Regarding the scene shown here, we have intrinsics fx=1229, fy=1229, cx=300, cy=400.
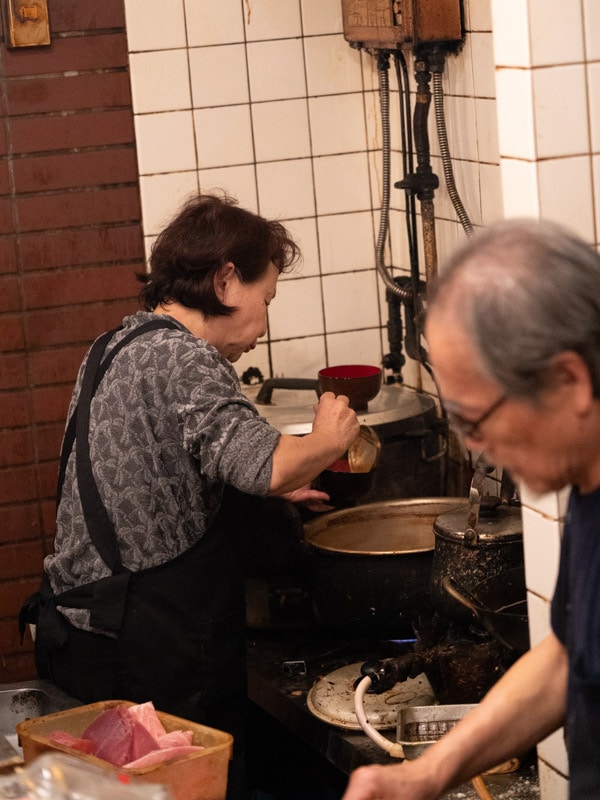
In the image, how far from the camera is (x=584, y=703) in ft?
5.15

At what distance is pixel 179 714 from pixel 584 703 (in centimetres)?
138

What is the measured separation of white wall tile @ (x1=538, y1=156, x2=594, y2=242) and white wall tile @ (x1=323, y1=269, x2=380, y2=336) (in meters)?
1.92

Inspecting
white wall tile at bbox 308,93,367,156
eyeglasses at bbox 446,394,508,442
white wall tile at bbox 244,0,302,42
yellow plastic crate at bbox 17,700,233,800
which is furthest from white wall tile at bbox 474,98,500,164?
eyeglasses at bbox 446,394,508,442

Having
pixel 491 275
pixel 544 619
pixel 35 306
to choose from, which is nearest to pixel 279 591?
pixel 544 619

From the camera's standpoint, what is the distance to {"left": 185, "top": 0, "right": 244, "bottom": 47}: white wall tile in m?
3.93

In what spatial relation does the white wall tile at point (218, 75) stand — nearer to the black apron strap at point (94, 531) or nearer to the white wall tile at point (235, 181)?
the white wall tile at point (235, 181)

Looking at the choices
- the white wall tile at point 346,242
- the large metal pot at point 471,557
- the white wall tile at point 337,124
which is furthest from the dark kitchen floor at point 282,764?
the white wall tile at point 337,124

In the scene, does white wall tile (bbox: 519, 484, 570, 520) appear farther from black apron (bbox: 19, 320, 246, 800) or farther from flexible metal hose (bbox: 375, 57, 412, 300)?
flexible metal hose (bbox: 375, 57, 412, 300)

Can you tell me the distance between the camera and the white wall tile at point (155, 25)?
12.8ft

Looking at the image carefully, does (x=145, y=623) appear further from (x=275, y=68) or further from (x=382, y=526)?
(x=275, y=68)

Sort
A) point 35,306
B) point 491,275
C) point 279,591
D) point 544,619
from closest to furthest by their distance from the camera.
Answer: point 491,275 → point 544,619 → point 279,591 → point 35,306

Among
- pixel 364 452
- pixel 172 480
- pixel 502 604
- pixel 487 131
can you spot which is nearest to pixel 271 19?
pixel 487 131

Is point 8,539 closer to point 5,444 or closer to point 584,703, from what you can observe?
point 5,444

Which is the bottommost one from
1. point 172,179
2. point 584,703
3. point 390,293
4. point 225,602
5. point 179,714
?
point 179,714
